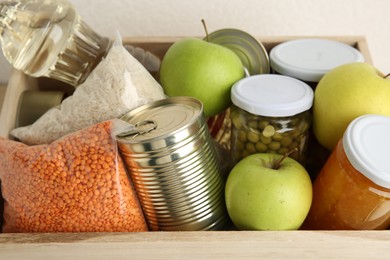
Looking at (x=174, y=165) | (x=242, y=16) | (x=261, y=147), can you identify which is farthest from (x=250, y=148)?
(x=242, y=16)

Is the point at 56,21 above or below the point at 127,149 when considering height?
above

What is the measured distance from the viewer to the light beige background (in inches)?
28.2

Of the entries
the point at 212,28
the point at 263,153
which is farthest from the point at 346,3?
the point at 263,153

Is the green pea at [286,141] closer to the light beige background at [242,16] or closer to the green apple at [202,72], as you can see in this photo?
the green apple at [202,72]

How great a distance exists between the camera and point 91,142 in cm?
48

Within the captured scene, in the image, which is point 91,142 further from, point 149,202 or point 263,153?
point 263,153

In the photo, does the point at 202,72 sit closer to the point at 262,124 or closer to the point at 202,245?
the point at 262,124

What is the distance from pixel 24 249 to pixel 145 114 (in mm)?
188

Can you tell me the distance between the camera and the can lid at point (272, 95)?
51cm

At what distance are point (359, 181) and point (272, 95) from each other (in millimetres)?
141

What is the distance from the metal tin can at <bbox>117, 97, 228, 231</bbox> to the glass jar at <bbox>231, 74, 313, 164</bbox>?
50mm

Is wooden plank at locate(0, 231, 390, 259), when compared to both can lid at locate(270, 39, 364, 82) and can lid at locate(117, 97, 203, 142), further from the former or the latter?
can lid at locate(270, 39, 364, 82)

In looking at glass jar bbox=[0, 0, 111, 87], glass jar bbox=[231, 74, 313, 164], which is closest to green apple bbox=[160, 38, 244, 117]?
glass jar bbox=[231, 74, 313, 164]

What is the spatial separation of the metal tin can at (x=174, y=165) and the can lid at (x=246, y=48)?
0.16 m
